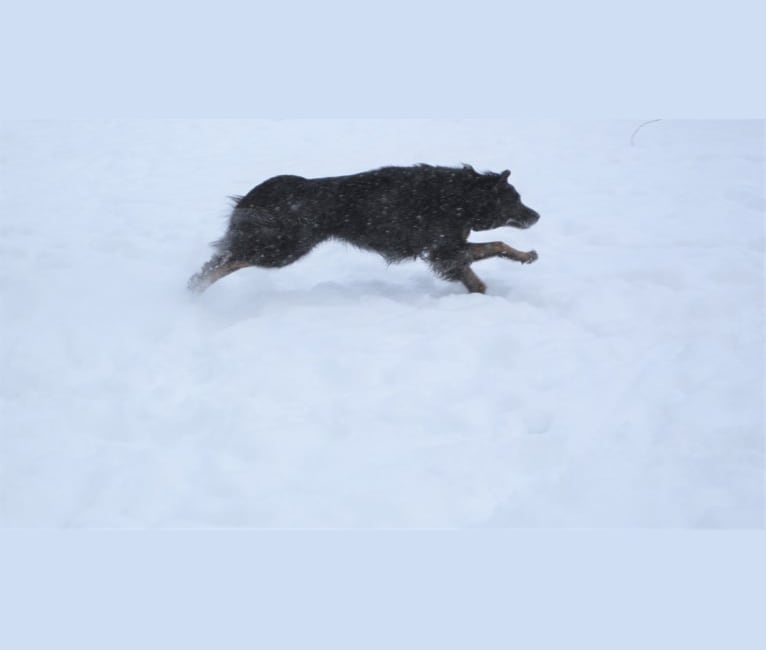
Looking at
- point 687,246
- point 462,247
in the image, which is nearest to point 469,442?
point 462,247

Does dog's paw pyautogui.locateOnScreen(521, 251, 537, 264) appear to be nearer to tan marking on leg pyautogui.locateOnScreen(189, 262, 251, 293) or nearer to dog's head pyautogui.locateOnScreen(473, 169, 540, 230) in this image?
dog's head pyautogui.locateOnScreen(473, 169, 540, 230)

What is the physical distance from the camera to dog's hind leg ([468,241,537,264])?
7012mm

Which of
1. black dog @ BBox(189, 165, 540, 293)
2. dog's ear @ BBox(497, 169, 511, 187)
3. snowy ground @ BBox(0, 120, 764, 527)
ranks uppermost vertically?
dog's ear @ BBox(497, 169, 511, 187)

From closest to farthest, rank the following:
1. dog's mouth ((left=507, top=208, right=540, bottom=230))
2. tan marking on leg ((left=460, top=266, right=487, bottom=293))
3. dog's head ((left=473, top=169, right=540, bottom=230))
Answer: tan marking on leg ((left=460, top=266, right=487, bottom=293)) < dog's head ((left=473, top=169, right=540, bottom=230)) < dog's mouth ((left=507, top=208, right=540, bottom=230))

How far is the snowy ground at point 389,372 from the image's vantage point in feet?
13.9

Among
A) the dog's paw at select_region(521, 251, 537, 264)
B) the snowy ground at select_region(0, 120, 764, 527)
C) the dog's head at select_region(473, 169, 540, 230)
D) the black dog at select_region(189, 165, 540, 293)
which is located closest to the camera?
the snowy ground at select_region(0, 120, 764, 527)

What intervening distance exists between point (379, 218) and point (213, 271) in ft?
5.48

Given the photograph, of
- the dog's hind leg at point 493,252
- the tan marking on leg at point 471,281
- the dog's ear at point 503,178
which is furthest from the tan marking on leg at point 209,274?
the dog's ear at point 503,178

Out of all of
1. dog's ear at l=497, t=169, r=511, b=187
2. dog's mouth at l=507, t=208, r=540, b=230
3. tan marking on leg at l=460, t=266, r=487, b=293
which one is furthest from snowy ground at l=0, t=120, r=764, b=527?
dog's ear at l=497, t=169, r=511, b=187

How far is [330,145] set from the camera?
38.4 ft

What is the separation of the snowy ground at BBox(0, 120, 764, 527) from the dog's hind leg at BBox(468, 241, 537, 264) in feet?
1.02

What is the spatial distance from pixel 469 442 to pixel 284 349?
6.30 ft

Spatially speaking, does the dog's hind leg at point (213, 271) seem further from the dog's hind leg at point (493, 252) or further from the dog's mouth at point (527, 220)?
the dog's mouth at point (527, 220)

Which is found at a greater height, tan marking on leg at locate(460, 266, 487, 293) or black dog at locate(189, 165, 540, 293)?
black dog at locate(189, 165, 540, 293)
